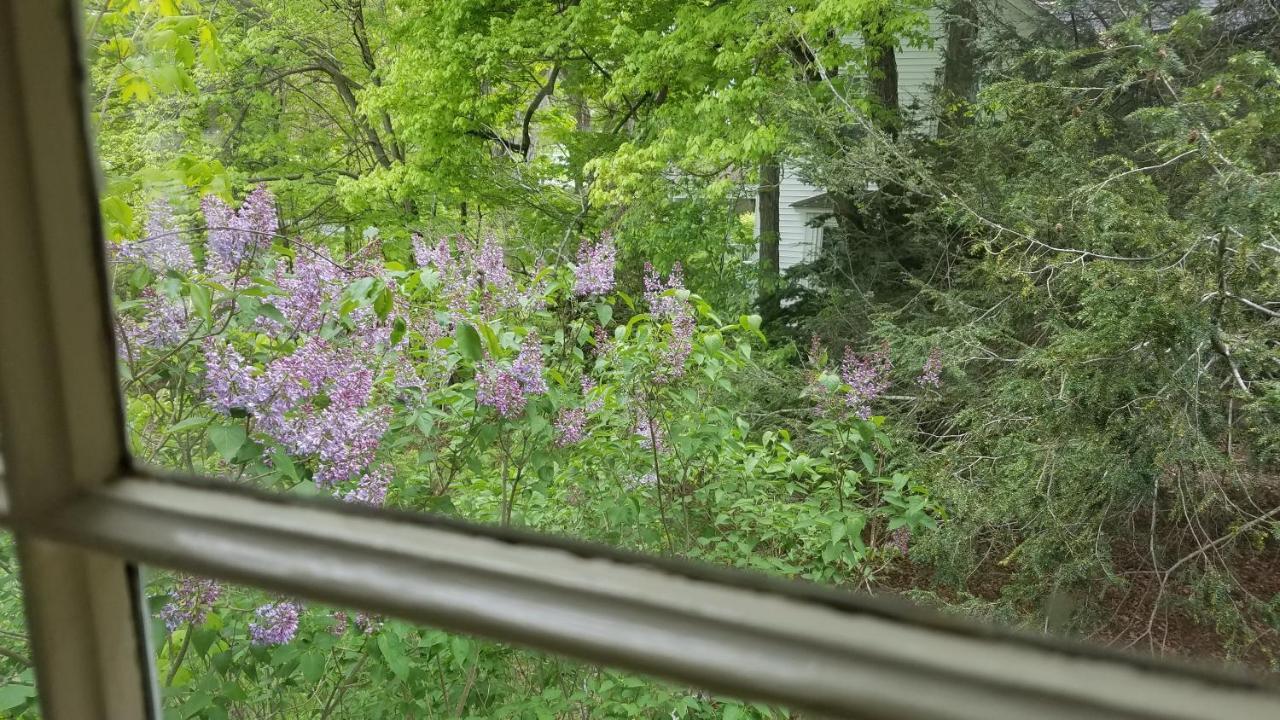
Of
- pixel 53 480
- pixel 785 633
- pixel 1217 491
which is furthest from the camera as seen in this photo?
pixel 1217 491

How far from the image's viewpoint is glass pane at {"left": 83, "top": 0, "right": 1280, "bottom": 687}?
0.98 m

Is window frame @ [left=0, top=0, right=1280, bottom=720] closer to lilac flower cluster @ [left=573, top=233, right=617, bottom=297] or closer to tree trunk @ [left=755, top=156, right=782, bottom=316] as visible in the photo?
lilac flower cluster @ [left=573, top=233, right=617, bottom=297]

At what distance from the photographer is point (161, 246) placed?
94 cm

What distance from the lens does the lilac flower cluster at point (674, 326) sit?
1.43 m

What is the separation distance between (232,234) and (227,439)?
25 centimetres

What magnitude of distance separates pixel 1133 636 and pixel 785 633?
2.06 ft

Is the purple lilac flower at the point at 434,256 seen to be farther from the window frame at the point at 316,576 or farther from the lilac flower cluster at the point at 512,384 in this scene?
the window frame at the point at 316,576

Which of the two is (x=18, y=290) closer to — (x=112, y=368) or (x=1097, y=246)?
(x=112, y=368)

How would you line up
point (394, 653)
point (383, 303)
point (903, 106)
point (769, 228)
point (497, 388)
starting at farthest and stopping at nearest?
point (769, 228)
point (903, 106)
point (497, 388)
point (394, 653)
point (383, 303)

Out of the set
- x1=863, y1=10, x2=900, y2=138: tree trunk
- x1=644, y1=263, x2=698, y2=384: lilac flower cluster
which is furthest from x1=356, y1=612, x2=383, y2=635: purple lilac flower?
x1=863, y1=10, x2=900, y2=138: tree trunk

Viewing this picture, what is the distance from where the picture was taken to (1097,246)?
5.29 feet

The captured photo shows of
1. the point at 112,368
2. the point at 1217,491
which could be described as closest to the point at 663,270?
the point at 1217,491

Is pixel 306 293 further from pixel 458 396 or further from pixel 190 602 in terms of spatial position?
pixel 190 602

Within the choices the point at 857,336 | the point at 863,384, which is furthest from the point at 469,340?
the point at 857,336
